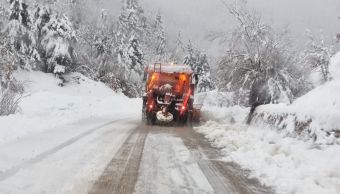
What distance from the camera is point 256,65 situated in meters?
23.0

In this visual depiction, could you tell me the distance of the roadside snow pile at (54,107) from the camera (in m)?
14.8

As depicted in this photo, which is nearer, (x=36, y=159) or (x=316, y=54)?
(x=36, y=159)

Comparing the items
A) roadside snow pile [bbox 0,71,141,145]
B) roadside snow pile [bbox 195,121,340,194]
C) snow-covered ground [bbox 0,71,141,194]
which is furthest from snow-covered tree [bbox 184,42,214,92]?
roadside snow pile [bbox 195,121,340,194]

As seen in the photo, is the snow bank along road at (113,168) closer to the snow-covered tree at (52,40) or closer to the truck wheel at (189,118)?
the truck wheel at (189,118)

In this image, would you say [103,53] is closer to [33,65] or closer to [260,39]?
[33,65]

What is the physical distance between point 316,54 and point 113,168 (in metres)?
20.6

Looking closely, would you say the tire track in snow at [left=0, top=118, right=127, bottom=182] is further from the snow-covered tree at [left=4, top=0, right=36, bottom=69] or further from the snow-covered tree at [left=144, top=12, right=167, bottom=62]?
the snow-covered tree at [left=144, top=12, right=167, bottom=62]

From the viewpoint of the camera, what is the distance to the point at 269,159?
9367 mm

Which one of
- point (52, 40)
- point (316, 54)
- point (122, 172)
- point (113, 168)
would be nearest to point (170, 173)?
point (122, 172)

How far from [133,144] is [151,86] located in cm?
931

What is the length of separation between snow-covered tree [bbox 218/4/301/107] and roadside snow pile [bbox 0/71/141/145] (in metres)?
6.42

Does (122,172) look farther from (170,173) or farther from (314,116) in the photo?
(314,116)

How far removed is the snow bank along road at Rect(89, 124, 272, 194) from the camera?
7.17 meters

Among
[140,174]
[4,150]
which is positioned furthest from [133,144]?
[140,174]
